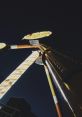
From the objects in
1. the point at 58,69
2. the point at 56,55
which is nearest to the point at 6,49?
the point at 56,55

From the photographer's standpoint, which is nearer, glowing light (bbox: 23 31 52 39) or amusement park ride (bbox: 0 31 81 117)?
amusement park ride (bbox: 0 31 81 117)

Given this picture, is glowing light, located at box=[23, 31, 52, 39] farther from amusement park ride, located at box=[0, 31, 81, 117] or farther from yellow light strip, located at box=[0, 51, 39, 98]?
yellow light strip, located at box=[0, 51, 39, 98]

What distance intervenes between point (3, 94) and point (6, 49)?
3.04ft

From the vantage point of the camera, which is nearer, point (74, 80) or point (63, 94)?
point (63, 94)

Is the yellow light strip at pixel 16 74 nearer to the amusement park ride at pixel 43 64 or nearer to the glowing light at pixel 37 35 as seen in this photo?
the amusement park ride at pixel 43 64

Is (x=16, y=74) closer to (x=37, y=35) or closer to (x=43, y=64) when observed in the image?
(x=43, y=64)

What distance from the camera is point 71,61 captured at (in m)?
3.76

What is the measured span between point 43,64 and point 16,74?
0.35 metres

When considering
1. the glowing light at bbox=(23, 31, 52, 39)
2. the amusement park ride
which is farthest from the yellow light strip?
the glowing light at bbox=(23, 31, 52, 39)

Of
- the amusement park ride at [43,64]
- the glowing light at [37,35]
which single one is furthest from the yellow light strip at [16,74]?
the glowing light at [37,35]

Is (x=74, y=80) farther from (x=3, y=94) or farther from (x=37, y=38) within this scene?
(x=37, y=38)

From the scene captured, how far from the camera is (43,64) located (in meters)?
3.53

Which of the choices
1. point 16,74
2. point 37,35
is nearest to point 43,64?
point 16,74

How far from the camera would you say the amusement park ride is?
2.91 metres
